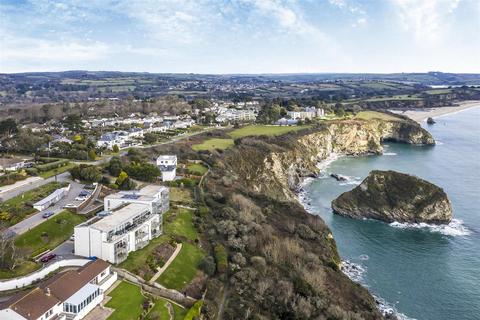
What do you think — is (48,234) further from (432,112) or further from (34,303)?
(432,112)

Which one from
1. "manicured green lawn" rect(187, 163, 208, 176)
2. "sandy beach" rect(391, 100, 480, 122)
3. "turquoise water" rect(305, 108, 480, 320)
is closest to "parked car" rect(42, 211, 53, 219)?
"manicured green lawn" rect(187, 163, 208, 176)

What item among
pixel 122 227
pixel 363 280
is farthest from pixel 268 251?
pixel 122 227

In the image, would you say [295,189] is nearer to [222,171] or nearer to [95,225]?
[222,171]

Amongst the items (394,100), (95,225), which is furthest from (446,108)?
(95,225)

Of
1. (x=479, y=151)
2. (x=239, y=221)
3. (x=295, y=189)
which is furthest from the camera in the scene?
(x=479, y=151)

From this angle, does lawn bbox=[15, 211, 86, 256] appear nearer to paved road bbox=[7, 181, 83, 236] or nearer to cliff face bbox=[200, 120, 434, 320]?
paved road bbox=[7, 181, 83, 236]
